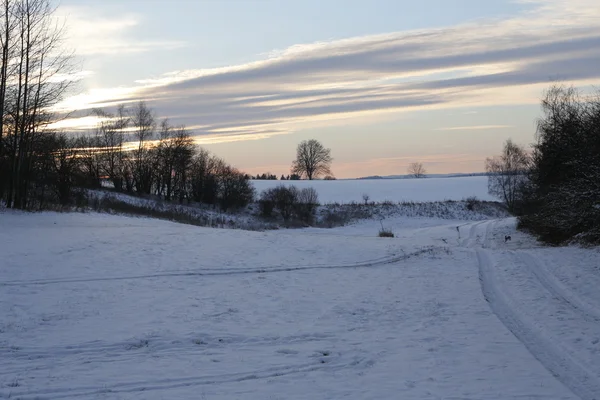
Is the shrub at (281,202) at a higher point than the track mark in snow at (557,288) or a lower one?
higher

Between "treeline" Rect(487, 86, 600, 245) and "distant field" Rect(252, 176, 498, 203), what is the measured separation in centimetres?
4325

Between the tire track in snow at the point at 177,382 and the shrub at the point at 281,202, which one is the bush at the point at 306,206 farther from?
the tire track in snow at the point at 177,382

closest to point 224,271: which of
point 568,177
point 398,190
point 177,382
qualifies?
point 177,382

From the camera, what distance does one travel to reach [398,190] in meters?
95.7

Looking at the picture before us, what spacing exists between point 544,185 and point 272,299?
26.4 meters

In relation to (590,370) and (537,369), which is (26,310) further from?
(590,370)

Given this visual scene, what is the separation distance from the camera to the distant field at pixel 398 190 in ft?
281

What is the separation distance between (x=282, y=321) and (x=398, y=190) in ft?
279

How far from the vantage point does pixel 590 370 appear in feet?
28.5

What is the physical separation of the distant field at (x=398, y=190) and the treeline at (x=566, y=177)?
43250 millimetres

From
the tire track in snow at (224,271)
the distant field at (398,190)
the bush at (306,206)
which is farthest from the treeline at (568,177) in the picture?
the distant field at (398,190)

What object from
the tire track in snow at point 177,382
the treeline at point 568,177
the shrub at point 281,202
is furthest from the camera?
the shrub at point 281,202

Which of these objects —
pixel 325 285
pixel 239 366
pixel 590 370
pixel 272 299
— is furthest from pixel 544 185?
pixel 239 366

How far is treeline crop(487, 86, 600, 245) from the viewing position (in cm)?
2462
